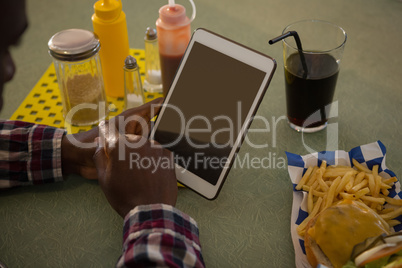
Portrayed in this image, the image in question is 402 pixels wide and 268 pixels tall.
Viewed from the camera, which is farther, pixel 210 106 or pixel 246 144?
pixel 246 144

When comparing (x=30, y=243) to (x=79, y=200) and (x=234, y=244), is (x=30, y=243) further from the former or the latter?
(x=234, y=244)

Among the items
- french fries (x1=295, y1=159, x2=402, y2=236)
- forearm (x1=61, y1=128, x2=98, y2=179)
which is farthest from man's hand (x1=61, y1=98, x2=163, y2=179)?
french fries (x1=295, y1=159, x2=402, y2=236)

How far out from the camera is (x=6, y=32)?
531 mm

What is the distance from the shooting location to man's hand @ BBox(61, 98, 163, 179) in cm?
115

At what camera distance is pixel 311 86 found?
1.20 m

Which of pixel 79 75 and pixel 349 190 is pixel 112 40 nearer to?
pixel 79 75

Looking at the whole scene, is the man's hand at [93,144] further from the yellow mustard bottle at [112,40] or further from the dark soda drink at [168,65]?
the yellow mustard bottle at [112,40]

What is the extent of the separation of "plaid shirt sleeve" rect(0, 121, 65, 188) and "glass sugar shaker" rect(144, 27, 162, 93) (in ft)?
1.11

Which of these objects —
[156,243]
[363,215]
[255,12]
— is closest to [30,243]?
[156,243]

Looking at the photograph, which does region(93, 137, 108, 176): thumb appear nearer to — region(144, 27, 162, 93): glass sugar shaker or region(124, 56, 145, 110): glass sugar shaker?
region(124, 56, 145, 110): glass sugar shaker

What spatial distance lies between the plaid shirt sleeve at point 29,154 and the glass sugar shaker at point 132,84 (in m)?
0.22

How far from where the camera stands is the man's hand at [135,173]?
3.20 ft

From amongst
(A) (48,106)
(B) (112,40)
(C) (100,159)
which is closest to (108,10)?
(B) (112,40)

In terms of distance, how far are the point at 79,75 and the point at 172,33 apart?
0.28m
